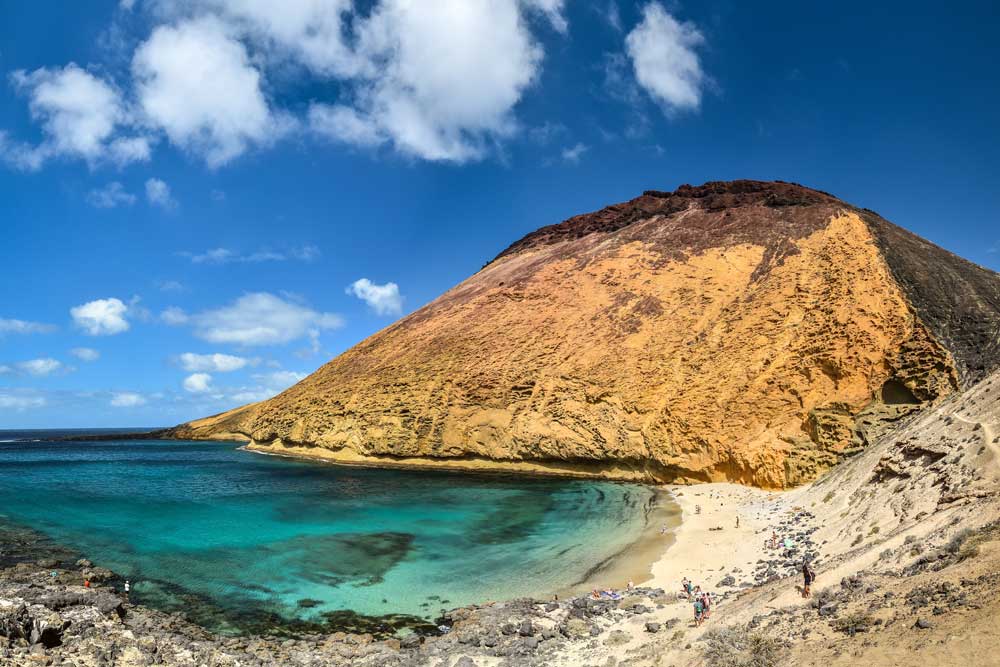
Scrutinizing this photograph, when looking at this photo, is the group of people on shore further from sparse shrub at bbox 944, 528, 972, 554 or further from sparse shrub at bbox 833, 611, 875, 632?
sparse shrub at bbox 944, 528, 972, 554

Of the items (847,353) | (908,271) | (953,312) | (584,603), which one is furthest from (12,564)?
(908,271)

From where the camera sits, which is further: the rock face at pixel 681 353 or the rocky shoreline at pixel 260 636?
the rock face at pixel 681 353

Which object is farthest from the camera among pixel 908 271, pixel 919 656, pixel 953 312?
pixel 908 271

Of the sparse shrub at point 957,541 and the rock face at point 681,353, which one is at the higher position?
the rock face at point 681,353

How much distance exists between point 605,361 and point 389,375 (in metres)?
17.9

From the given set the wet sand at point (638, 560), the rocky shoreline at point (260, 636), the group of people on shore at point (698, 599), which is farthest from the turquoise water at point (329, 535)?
→ the group of people on shore at point (698, 599)

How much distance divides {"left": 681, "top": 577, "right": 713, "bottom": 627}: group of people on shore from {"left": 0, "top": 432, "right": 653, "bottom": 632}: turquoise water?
120 inches

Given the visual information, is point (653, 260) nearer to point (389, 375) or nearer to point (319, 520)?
point (389, 375)

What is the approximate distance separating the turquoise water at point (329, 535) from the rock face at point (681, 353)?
153 inches

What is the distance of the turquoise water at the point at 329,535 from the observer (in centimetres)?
1346

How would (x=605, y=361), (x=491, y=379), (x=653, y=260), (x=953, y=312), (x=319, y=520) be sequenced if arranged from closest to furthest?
(x=319, y=520), (x=953, y=312), (x=605, y=361), (x=491, y=379), (x=653, y=260)

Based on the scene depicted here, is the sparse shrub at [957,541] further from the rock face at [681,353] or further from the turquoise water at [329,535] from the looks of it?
the rock face at [681,353]

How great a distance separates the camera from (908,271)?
28.6m

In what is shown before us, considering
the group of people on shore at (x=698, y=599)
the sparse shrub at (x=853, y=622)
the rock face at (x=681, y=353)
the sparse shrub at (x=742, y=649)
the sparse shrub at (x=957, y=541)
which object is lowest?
the group of people on shore at (x=698, y=599)
